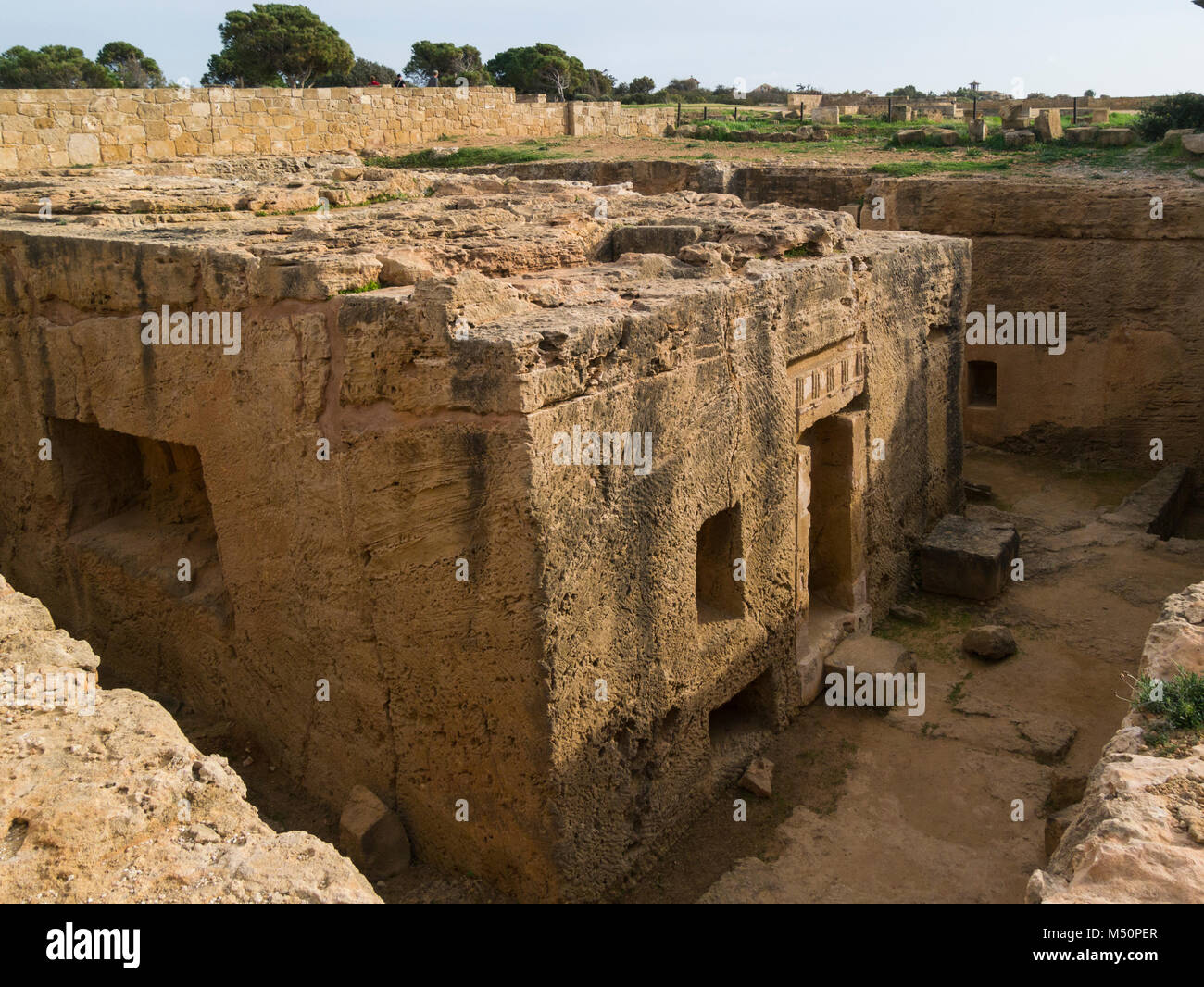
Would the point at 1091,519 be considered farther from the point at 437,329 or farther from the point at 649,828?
the point at 437,329

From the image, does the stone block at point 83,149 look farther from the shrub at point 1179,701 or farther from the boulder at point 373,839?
the shrub at point 1179,701

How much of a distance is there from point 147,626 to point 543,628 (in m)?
3.27

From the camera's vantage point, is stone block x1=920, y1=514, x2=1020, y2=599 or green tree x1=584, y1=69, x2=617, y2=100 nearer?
stone block x1=920, y1=514, x2=1020, y2=599

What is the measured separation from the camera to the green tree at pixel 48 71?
32.7 metres

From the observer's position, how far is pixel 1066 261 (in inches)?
423

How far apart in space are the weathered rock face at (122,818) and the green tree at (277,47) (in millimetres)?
33357

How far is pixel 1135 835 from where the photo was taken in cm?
281

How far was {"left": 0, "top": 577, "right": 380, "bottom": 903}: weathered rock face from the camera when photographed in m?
2.53

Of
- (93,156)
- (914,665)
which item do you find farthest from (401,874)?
(93,156)

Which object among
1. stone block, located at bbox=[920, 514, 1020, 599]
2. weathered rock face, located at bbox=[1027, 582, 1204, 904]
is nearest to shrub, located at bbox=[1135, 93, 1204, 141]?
stone block, located at bbox=[920, 514, 1020, 599]

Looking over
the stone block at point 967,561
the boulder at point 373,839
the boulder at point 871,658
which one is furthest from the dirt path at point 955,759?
the boulder at point 373,839

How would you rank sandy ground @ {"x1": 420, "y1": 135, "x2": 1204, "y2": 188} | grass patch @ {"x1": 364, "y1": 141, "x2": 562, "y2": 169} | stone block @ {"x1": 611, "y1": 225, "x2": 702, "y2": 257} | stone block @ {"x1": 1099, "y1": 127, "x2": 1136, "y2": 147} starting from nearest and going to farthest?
stone block @ {"x1": 611, "y1": 225, "x2": 702, "y2": 257}, sandy ground @ {"x1": 420, "y1": 135, "x2": 1204, "y2": 188}, stone block @ {"x1": 1099, "y1": 127, "x2": 1136, "y2": 147}, grass patch @ {"x1": 364, "y1": 141, "x2": 562, "y2": 169}

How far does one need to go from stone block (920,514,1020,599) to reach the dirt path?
138 mm

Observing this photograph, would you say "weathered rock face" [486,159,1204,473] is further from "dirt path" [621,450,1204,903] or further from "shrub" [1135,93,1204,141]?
"shrub" [1135,93,1204,141]
